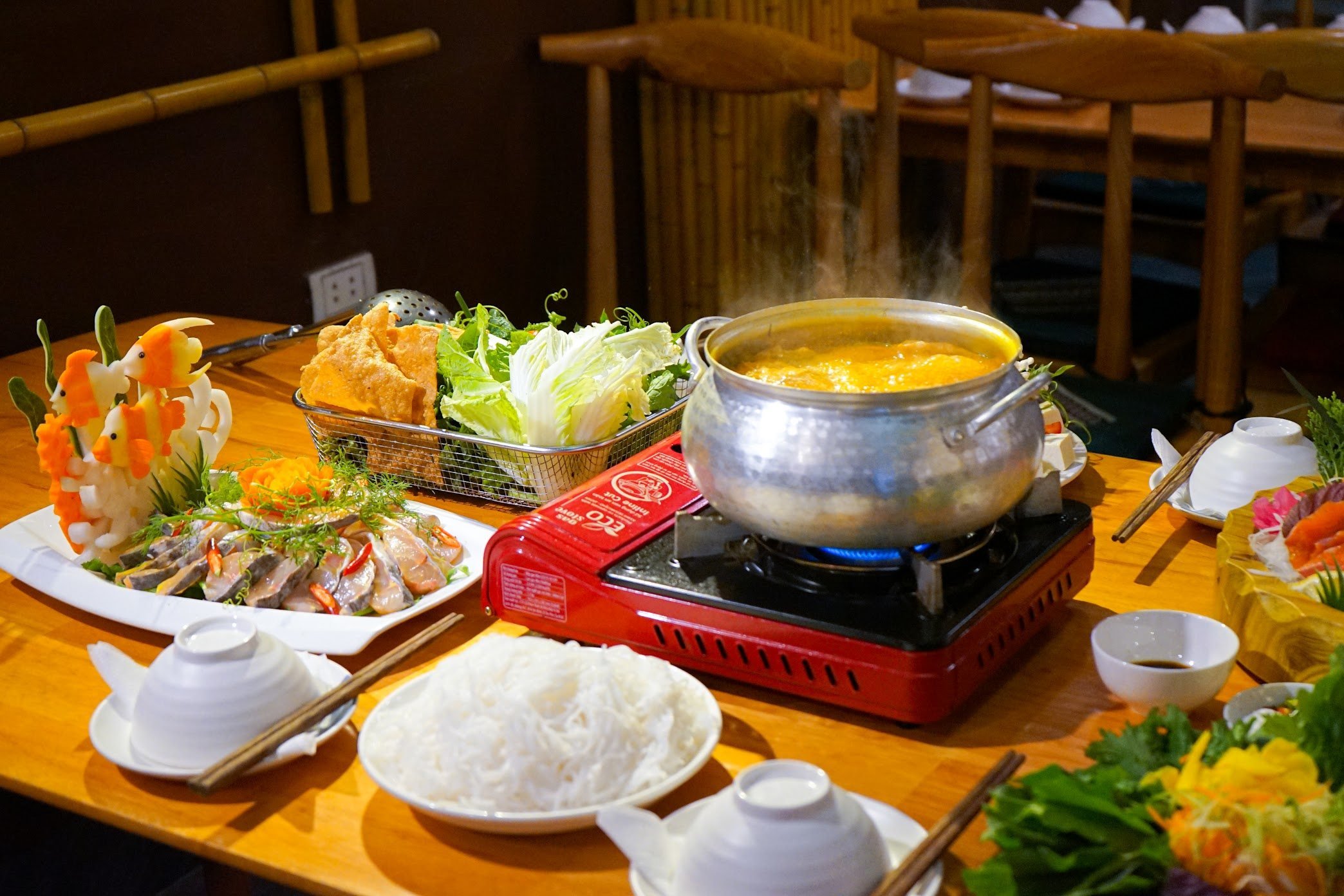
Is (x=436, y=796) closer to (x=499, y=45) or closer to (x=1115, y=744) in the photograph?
(x=1115, y=744)

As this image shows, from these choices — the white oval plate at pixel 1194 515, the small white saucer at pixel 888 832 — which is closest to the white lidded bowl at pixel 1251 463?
the white oval plate at pixel 1194 515

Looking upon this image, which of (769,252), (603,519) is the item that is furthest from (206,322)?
(769,252)

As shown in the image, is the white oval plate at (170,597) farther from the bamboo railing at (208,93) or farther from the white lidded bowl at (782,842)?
the bamboo railing at (208,93)

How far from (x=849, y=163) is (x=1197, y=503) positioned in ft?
8.63

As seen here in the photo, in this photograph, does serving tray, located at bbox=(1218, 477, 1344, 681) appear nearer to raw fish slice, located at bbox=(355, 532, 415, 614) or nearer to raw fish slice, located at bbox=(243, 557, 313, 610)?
raw fish slice, located at bbox=(355, 532, 415, 614)

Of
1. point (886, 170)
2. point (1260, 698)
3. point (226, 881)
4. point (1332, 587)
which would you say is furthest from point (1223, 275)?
point (226, 881)

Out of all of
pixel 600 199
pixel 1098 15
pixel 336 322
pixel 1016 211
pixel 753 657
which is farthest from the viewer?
pixel 1016 211

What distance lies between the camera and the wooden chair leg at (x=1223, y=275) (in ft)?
8.42

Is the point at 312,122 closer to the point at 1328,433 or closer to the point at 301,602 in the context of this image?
the point at 301,602

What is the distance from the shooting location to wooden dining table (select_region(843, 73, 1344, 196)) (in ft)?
10.0

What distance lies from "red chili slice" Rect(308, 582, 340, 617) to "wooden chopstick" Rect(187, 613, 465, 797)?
9cm

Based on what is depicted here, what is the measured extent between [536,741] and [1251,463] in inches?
33.0

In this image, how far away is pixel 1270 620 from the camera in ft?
3.67

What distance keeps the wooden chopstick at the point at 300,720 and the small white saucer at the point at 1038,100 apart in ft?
9.33
